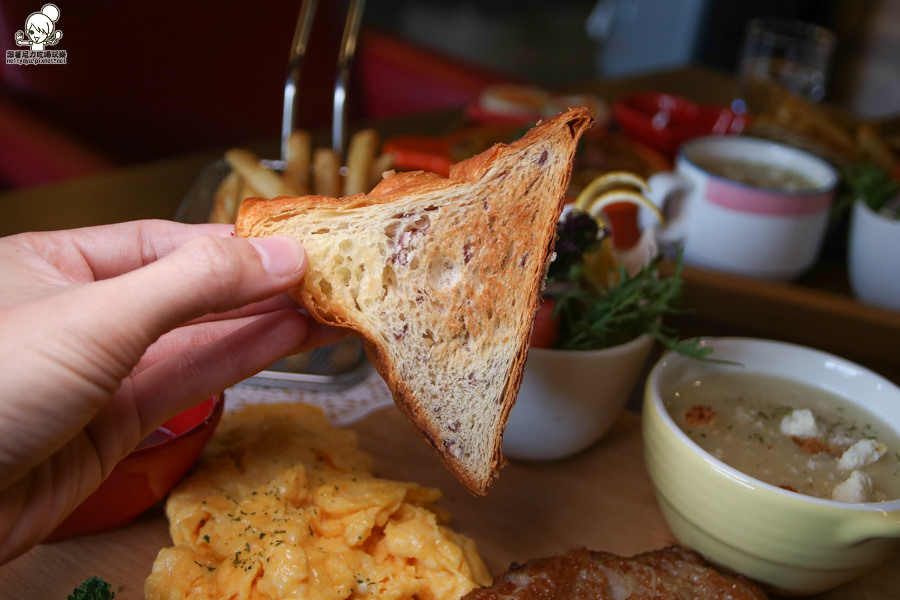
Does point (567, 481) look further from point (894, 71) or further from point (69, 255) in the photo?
point (894, 71)

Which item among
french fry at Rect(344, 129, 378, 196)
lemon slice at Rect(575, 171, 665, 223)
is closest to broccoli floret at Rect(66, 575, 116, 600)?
lemon slice at Rect(575, 171, 665, 223)

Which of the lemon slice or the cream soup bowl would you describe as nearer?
the cream soup bowl

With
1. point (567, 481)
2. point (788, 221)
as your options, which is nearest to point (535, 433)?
point (567, 481)

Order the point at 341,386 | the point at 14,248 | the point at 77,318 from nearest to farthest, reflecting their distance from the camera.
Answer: the point at 77,318 → the point at 14,248 → the point at 341,386

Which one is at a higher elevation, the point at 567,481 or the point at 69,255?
the point at 69,255

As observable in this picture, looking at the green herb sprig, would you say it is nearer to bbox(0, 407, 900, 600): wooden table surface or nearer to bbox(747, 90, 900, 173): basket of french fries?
bbox(0, 407, 900, 600): wooden table surface

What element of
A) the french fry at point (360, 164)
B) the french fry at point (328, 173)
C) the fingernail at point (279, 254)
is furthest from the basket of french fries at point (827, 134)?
the fingernail at point (279, 254)
